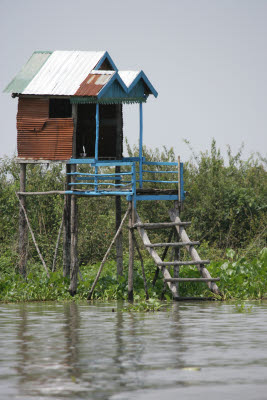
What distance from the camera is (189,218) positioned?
32.3 meters

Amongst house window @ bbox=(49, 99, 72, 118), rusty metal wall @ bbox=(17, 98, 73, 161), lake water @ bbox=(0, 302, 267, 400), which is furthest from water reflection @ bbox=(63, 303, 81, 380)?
house window @ bbox=(49, 99, 72, 118)

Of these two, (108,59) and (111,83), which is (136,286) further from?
(108,59)

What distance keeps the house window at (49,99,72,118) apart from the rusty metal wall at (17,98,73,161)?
20.3 inches

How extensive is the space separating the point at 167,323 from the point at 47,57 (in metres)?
11.0

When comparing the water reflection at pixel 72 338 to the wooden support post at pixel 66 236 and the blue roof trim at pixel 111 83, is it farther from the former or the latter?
the blue roof trim at pixel 111 83

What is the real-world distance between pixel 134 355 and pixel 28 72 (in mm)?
13768

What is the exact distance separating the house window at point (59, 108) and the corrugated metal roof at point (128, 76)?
180 cm

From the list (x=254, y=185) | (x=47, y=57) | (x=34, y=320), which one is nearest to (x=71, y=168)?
(x=47, y=57)

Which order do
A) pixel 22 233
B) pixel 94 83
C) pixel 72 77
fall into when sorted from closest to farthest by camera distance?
pixel 94 83 → pixel 72 77 → pixel 22 233

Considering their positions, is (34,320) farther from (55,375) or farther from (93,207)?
(93,207)

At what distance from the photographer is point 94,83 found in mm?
21859

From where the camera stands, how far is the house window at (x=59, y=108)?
23094 mm

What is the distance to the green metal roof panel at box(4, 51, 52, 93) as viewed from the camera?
2270 cm

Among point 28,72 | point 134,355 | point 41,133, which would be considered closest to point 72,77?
point 28,72
